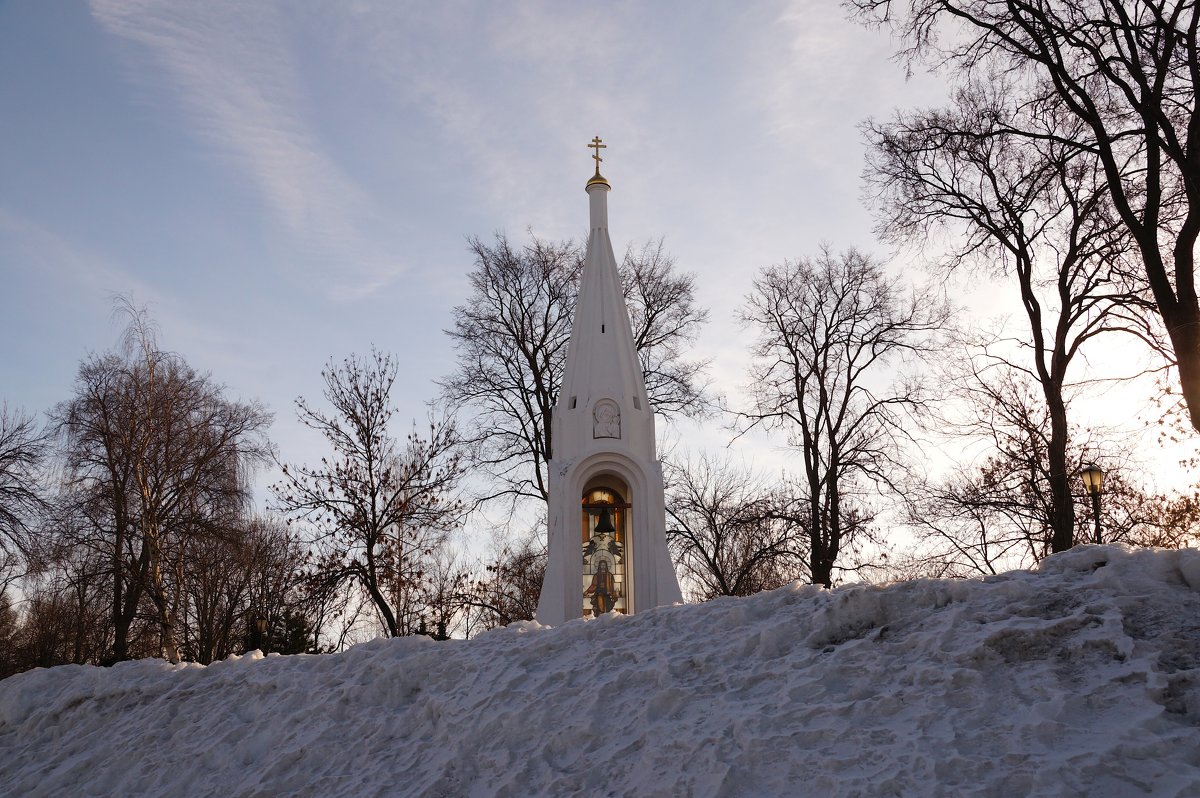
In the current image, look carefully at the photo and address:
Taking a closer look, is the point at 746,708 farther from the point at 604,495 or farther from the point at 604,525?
the point at 604,495

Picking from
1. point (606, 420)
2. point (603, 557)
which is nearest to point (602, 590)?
point (603, 557)

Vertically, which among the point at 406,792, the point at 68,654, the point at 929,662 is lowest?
the point at 406,792

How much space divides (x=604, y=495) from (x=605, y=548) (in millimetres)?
931

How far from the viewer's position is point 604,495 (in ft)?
50.1

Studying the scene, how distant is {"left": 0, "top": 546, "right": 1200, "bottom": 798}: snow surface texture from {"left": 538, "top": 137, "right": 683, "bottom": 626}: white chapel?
6943mm

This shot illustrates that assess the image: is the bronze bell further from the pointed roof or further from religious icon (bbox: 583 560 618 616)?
the pointed roof

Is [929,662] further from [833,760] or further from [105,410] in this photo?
[105,410]

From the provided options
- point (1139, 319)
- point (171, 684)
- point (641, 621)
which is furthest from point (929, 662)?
point (1139, 319)

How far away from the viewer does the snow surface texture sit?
4215mm

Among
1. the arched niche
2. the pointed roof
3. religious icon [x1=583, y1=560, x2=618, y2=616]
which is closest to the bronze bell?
the arched niche

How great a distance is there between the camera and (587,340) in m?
15.9

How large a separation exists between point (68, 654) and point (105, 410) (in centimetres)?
1754

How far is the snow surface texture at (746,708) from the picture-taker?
4215mm

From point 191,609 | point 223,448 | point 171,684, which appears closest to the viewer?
point 171,684
